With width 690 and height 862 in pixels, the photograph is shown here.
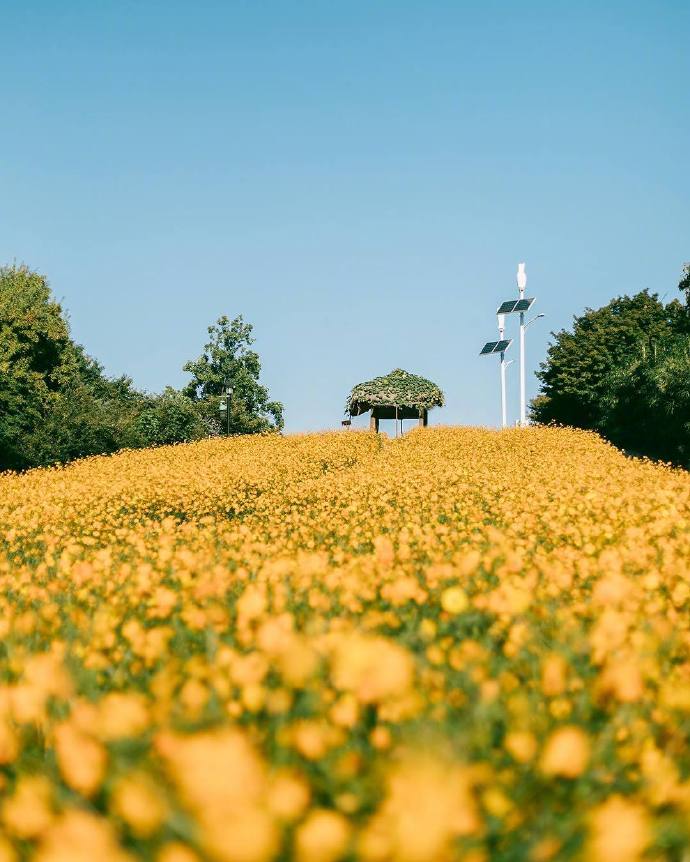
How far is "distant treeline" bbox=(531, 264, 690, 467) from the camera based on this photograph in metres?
26.6

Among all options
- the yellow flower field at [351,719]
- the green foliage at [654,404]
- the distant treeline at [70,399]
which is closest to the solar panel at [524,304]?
the green foliage at [654,404]

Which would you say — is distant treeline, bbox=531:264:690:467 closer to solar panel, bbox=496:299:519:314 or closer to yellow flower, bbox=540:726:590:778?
solar panel, bbox=496:299:519:314

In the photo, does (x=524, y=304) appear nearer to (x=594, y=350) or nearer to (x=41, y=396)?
(x=594, y=350)

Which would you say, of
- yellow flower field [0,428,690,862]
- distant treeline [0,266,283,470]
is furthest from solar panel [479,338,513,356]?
yellow flower field [0,428,690,862]

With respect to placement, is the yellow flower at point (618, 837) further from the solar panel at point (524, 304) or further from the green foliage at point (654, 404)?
the solar panel at point (524, 304)

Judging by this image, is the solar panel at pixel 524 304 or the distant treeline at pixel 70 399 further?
the solar panel at pixel 524 304

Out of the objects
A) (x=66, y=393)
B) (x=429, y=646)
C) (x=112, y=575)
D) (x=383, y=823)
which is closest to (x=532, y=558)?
(x=429, y=646)

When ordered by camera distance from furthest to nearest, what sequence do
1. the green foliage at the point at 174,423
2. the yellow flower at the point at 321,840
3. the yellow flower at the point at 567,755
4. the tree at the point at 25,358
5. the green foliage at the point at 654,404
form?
1. the green foliage at the point at 174,423
2. the tree at the point at 25,358
3. the green foliage at the point at 654,404
4. the yellow flower at the point at 567,755
5. the yellow flower at the point at 321,840

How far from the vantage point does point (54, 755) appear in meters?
2.21

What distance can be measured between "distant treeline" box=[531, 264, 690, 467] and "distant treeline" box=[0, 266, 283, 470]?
2185 cm

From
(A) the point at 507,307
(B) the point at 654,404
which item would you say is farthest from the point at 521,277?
(B) the point at 654,404

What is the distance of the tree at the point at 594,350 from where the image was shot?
4009 cm

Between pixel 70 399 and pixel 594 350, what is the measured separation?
2918cm

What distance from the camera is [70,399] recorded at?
30109mm
